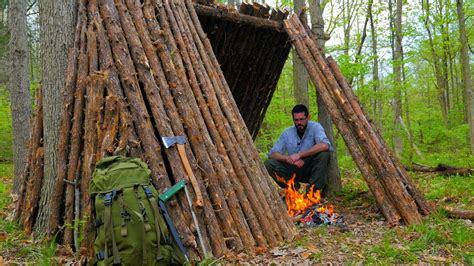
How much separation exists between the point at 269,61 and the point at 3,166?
9862 mm

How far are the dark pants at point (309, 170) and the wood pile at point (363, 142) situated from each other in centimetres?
62

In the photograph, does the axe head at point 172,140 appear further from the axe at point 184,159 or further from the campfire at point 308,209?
the campfire at point 308,209

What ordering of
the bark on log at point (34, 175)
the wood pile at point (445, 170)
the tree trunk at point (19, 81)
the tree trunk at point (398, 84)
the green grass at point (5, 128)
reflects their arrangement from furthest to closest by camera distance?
the green grass at point (5, 128), the tree trunk at point (398, 84), the tree trunk at point (19, 81), the wood pile at point (445, 170), the bark on log at point (34, 175)

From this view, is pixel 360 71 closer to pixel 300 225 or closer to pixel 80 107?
pixel 300 225

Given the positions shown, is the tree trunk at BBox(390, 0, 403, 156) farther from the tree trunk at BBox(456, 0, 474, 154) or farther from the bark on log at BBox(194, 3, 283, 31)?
the bark on log at BBox(194, 3, 283, 31)

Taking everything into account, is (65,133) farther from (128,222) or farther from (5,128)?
(5,128)

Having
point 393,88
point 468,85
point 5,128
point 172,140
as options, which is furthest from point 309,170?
point 5,128

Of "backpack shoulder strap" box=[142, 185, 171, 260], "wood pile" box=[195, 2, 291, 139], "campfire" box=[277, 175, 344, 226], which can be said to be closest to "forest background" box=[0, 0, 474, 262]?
"wood pile" box=[195, 2, 291, 139]

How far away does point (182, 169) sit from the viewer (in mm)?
3969

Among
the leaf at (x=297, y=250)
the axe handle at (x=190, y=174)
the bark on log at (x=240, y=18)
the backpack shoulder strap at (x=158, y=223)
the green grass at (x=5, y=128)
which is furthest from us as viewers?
the green grass at (x=5, y=128)

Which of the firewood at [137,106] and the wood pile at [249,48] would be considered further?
the wood pile at [249,48]

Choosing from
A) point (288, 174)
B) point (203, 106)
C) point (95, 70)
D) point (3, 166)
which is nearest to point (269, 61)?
point (288, 174)

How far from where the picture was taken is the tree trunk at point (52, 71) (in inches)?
170

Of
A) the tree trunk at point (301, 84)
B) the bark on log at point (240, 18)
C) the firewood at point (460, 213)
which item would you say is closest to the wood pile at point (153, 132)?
the bark on log at point (240, 18)
